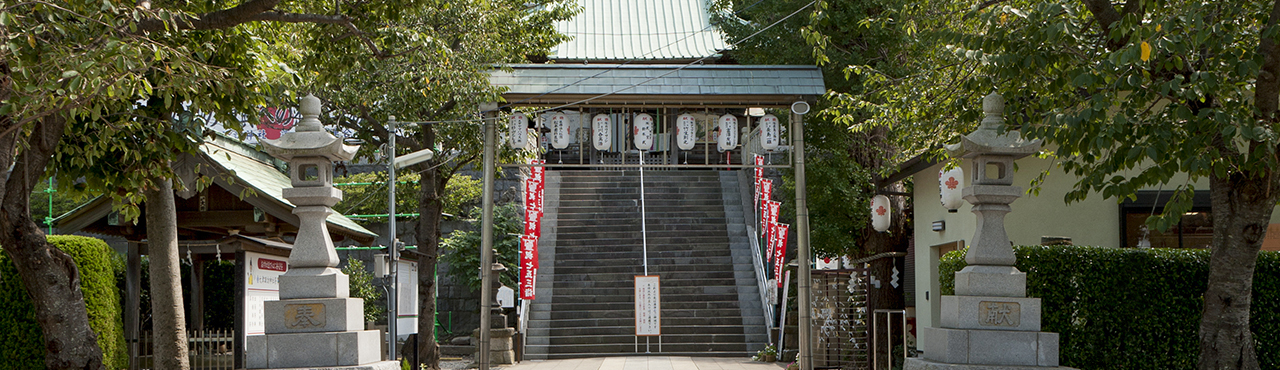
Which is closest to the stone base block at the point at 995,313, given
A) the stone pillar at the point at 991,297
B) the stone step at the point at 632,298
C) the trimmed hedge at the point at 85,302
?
the stone pillar at the point at 991,297

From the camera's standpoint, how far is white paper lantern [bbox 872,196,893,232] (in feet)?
50.4

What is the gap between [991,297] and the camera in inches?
306

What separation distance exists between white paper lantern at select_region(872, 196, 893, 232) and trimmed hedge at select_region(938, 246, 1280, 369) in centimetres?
593

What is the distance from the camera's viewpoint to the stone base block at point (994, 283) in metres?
7.83

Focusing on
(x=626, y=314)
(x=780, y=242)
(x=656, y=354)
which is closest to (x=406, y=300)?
(x=656, y=354)

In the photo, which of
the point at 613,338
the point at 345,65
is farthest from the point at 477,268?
the point at 345,65

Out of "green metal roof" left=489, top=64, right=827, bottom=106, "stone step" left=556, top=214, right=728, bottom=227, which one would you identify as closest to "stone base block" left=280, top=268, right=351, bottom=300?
"green metal roof" left=489, top=64, right=827, bottom=106

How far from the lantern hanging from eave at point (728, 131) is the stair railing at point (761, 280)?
413 cm

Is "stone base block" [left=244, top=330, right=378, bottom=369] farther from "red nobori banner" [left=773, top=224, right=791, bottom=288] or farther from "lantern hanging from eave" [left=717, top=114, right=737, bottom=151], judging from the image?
"red nobori banner" [left=773, top=224, right=791, bottom=288]

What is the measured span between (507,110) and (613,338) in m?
6.35

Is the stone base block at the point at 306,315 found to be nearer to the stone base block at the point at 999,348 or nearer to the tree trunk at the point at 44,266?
the tree trunk at the point at 44,266

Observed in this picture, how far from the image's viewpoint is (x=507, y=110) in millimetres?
15102

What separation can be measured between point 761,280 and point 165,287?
525 inches

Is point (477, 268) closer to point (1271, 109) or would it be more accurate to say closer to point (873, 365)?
point (873, 365)
